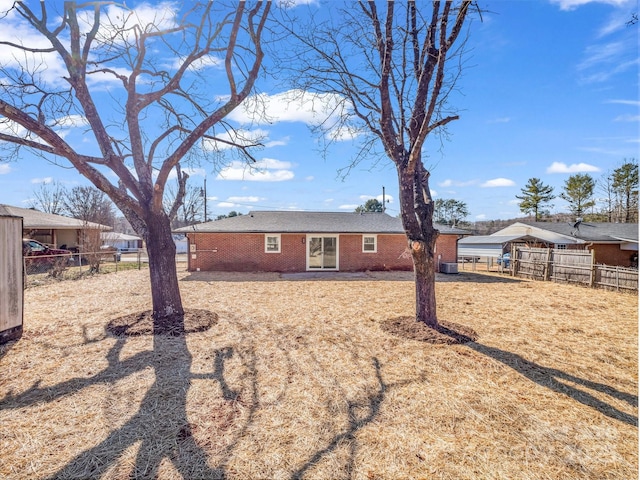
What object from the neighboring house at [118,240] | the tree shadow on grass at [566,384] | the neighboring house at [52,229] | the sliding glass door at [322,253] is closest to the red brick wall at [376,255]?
the sliding glass door at [322,253]

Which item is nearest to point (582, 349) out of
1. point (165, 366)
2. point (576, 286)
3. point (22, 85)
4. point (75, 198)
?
point (165, 366)

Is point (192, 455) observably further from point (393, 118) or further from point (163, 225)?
point (393, 118)

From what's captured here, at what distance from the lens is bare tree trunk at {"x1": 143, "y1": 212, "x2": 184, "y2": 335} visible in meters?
6.28

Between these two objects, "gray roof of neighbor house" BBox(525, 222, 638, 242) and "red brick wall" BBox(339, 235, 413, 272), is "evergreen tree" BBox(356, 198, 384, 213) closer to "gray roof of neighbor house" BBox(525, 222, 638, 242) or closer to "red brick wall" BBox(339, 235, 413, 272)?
"gray roof of neighbor house" BBox(525, 222, 638, 242)

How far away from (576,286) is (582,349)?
8.63 metres

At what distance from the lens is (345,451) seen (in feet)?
8.90

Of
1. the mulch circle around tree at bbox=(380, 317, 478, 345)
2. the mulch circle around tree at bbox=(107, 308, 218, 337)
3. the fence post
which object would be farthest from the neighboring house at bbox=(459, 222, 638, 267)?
the mulch circle around tree at bbox=(107, 308, 218, 337)

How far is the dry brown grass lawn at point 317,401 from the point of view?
258 cm

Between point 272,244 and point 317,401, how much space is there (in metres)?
12.6

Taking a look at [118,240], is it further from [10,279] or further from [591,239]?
[591,239]

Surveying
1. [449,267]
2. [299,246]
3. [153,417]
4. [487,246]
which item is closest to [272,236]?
[299,246]

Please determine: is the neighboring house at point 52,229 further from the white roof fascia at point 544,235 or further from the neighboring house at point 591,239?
the white roof fascia at point 544,235

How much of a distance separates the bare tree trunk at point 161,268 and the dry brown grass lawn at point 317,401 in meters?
0.94

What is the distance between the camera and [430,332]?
574 centimetres
